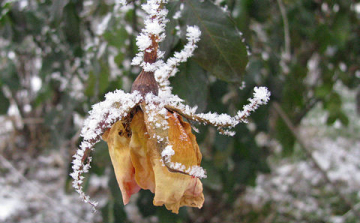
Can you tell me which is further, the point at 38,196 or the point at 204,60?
the point at 38,196

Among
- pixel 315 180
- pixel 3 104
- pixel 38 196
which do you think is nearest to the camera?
pixel 3 104

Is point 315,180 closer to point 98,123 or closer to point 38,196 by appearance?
point 38,196

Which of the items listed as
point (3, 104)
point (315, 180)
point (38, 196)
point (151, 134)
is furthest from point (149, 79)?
point (315, 180)

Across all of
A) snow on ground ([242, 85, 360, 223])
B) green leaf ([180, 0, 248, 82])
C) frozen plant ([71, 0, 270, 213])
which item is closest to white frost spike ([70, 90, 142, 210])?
frozen plant ([71, 0, 270, 213])

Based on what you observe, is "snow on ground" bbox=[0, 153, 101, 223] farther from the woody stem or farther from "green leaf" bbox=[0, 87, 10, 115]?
the woody stem

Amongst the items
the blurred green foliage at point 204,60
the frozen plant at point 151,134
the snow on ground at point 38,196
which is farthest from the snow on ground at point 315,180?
the frozen plant at point 151,134

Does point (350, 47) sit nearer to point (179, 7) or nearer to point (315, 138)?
point (179, 7)

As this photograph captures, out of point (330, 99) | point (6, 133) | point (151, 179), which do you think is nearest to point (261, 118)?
point (330, 99)

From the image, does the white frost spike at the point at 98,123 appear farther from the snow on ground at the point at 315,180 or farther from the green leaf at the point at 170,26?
the snow on ground at the point at 315,180
